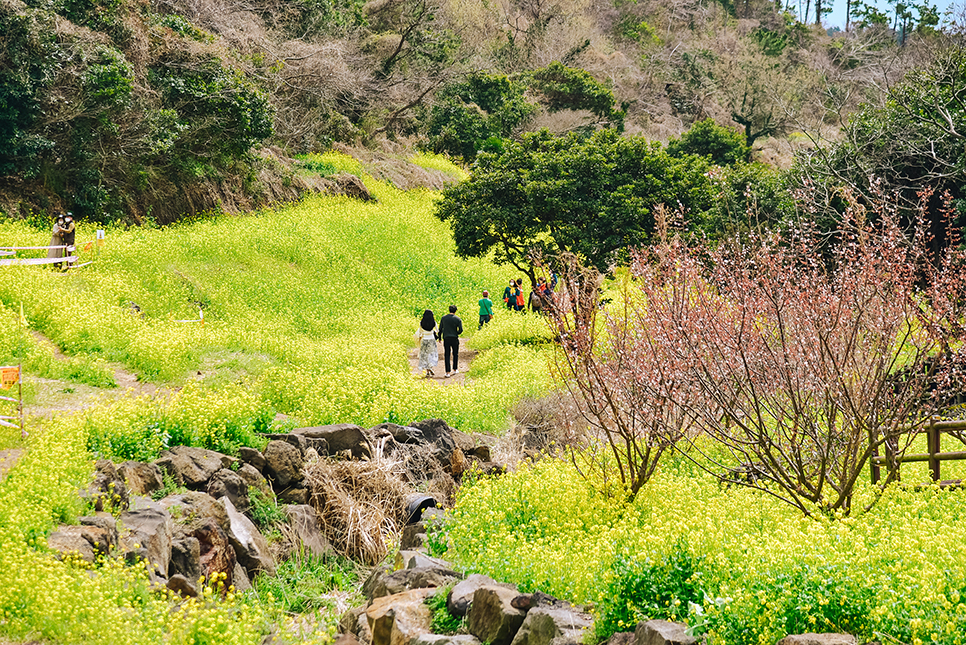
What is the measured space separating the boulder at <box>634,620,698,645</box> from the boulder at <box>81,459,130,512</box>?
5.30 metres

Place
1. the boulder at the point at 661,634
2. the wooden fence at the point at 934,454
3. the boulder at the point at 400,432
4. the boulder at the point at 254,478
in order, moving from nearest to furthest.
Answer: the boulder at the point at 661,634 < the wooden fence at the point at 934,454 < the boulder at the point at 254,478 < the boulder at the point at 400,432

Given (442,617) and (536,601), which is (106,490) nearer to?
(442,617)

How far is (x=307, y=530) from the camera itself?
10.4 meters

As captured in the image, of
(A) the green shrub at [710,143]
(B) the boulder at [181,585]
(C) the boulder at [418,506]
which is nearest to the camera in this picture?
(B) the boulder at [181,585]

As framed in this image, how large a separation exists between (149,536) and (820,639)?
5873mm

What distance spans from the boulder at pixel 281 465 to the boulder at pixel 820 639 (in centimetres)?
721

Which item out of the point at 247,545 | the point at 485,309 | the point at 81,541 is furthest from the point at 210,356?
the point at 81,541

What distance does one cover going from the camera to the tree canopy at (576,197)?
21906 millimetres

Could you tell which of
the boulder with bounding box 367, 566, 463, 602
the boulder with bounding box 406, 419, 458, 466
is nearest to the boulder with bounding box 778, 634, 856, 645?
the boulder with bounding box 367, 566, 463, 602

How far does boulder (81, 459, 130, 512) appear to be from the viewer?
325 inches

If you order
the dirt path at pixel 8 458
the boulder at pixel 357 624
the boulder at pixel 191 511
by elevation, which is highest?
the dirt path at pixel 8 458

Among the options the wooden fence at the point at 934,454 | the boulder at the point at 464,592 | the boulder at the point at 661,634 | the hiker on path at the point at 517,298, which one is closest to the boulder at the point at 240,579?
the boulder at the point at 464,592

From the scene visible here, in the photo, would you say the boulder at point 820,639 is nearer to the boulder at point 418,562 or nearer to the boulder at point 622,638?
the boulder at point 622,638

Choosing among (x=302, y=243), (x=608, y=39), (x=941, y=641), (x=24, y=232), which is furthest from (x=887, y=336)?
(x=608, y=39)
